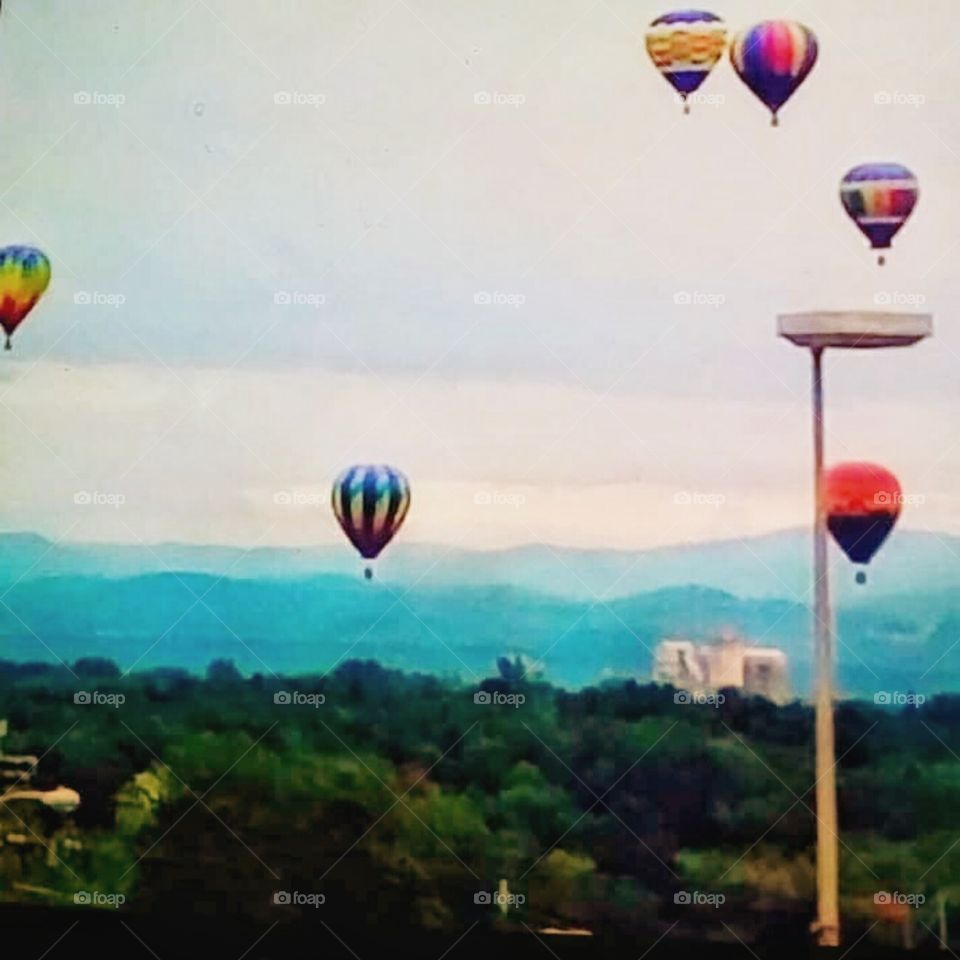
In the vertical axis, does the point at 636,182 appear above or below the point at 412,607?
above

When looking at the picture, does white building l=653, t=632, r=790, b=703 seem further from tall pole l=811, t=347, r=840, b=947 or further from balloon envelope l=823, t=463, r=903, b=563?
balloon envelope l=823, t=463, r=903, b=563

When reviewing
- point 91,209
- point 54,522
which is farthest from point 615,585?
point 91,209

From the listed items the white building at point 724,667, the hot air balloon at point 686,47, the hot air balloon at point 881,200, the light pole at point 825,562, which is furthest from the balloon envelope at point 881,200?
the white building at point 724,667

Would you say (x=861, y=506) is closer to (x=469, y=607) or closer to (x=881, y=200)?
(x=881, y=200)

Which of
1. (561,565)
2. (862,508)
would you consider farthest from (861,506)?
(561,565)

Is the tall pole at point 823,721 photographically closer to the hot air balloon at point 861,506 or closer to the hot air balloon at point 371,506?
the hot air balloon at point 861,506

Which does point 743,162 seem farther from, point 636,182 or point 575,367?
point 575,367
